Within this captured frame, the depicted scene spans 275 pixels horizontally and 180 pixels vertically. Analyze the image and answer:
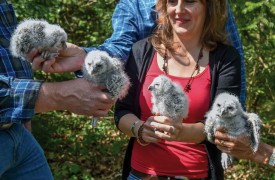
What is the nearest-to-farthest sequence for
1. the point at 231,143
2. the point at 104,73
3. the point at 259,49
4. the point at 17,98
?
the point at 17,98 → the point at 104,73 → the point at 231,143 → the point at 259,49

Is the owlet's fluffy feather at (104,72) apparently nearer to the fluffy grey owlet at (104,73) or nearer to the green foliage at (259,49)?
the fluffy grey owlet at (104,73)

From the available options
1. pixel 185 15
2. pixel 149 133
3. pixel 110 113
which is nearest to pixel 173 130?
pixel 149 133

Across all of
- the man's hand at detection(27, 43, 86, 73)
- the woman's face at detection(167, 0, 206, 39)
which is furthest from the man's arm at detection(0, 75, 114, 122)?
the woman's face at detection(167, 0, 206, 39)

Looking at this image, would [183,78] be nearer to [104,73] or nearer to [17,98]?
[104,73]

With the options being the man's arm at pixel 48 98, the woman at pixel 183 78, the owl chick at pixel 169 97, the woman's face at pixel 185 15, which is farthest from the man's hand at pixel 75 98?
the woman's face at pixel 185 15

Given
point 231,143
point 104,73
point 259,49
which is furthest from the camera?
point 259,49

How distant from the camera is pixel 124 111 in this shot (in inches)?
108

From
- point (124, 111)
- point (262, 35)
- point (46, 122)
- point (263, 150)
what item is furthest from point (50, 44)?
point (46, 122)

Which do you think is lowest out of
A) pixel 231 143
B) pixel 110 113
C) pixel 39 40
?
pixel 110 113

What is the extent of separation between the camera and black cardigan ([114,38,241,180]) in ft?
8.72

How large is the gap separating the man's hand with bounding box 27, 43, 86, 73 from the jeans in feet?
1.69

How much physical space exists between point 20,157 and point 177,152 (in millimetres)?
960

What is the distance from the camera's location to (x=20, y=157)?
2643mm

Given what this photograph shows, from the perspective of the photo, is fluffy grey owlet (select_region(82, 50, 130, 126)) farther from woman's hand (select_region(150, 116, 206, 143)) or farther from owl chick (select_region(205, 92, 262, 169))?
owl chick (select_region(205, 92, 262, 169))
